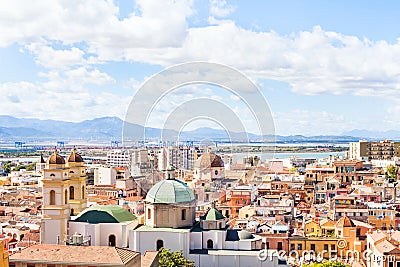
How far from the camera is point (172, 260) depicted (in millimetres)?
15273

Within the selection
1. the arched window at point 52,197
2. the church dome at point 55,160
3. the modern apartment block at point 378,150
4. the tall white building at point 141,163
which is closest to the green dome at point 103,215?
the arched window at point 52,197

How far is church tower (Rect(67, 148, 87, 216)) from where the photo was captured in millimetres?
18500

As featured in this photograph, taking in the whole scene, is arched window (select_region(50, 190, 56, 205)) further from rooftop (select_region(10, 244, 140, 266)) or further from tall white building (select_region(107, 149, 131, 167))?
tall white building (select_region(107, 149, 131, 167))

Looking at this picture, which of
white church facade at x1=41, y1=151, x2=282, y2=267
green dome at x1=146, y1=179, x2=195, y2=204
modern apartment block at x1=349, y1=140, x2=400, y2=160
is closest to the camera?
white church facade at x1=41, y1=151, x2=282, y2=267

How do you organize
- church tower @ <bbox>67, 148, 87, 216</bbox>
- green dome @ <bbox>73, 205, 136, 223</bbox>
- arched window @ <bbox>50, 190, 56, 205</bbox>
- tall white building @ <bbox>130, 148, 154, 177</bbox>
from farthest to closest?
1. tall white building @ <bbox>130, 148, 154, 177</bbox>
2. church tower @ <bbox>67, 148, 87, 216</bbox>
3. arched window @ <bbox>50, 190, 56, 205</bbox>
4. green dome @ <bbox>73, 205, 136, 223</bbox>

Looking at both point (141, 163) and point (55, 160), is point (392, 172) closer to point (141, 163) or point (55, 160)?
point (141, 163)

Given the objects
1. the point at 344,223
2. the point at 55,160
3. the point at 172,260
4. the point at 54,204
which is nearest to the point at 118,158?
the point at 344,223

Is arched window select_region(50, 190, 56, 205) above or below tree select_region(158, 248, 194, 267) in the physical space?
above

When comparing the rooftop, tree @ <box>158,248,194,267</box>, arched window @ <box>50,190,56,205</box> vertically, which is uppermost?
arched window @ <box>50,190,56,205</box>

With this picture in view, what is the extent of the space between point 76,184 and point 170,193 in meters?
3.53

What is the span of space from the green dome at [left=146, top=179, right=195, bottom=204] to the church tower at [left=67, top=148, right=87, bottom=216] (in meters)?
2.65

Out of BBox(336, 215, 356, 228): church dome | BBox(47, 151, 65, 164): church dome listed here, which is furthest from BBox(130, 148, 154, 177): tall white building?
BBox(47, 151, 65, 164): church dome

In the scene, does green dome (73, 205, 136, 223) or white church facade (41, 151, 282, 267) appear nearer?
white church facade (41, 151, 282, 267)

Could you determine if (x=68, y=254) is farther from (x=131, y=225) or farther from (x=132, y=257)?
(x=131, y=225)
